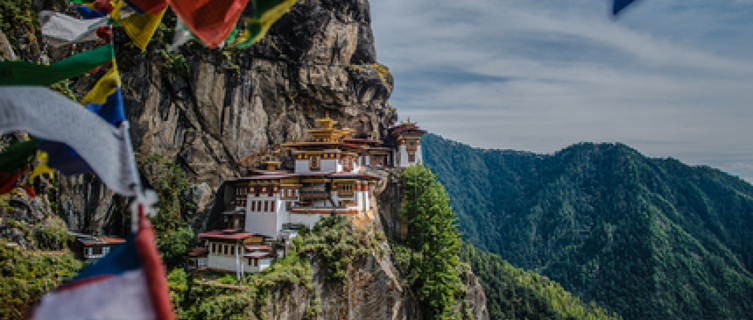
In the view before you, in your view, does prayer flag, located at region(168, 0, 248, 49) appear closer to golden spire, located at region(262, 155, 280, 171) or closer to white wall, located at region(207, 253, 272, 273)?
white wall, located at region(207, 253, 272, 273)

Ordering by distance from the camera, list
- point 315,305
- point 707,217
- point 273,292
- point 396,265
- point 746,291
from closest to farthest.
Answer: point 273,292 < point 315,305 < point 396,265 < point 746,291 < point 707,217

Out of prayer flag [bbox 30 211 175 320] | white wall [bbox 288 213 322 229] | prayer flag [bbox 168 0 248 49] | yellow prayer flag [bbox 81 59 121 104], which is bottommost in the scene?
white wall [bbox 288 213 322 229]

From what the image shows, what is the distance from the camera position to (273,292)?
53.1 ft

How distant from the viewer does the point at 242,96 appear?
2698 cm

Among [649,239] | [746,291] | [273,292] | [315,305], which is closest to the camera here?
[273,292]

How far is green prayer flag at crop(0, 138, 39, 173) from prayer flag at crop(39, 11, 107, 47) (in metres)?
2.21

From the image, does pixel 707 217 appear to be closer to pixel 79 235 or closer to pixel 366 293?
pixel 366 293

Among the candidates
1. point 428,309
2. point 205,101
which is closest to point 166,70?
point 205,101

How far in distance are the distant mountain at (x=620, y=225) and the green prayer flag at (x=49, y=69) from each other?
6739cm

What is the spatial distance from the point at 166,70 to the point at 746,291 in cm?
11732

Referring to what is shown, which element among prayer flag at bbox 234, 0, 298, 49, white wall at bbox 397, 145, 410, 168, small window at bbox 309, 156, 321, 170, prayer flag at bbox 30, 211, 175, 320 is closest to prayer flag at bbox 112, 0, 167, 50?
prayer flag at bbox 234, 0, 298, 49

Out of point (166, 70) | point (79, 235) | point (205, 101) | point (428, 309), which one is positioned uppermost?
point (166, 70)

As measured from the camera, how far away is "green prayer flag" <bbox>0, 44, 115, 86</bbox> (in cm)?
387

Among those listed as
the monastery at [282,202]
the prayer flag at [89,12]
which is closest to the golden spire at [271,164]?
the monastery at [282,202]
